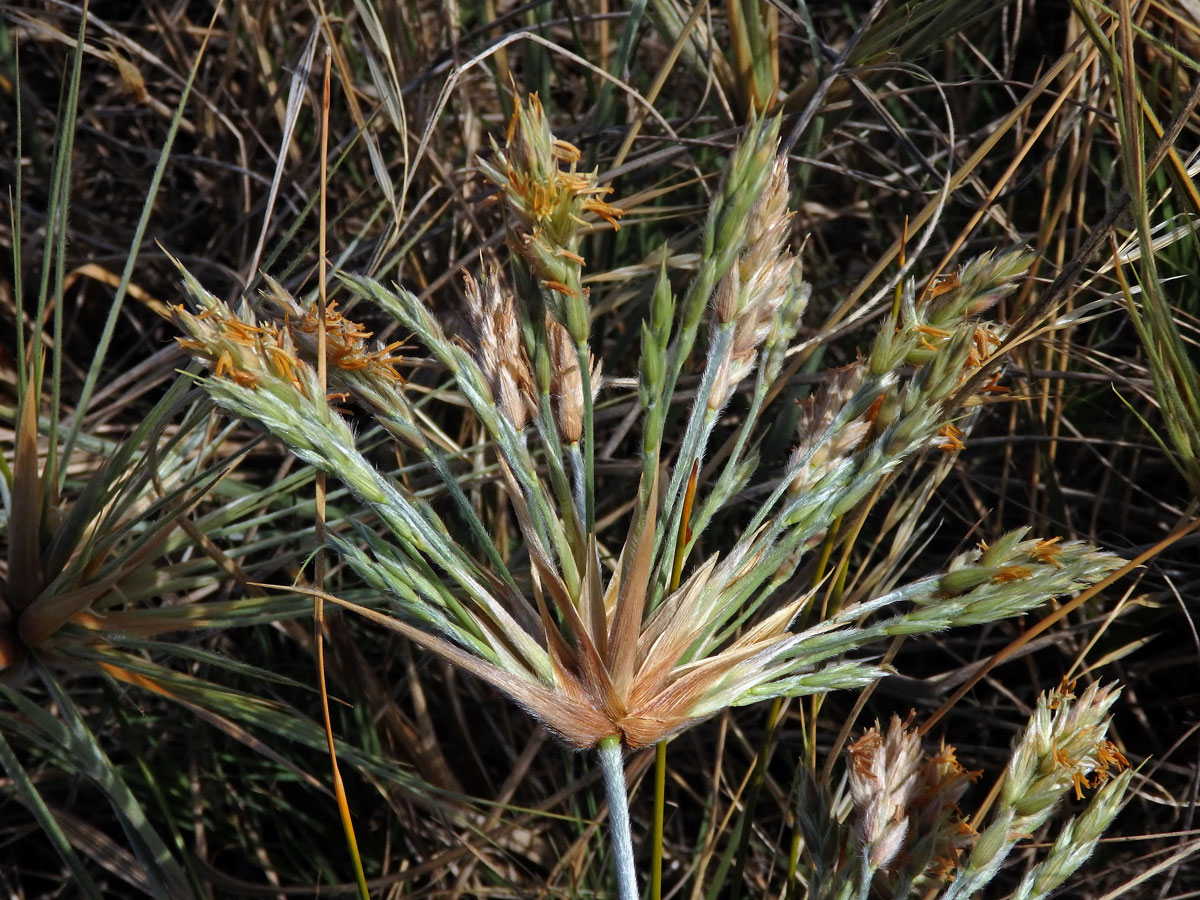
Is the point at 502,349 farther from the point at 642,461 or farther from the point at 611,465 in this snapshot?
the point at 611,465

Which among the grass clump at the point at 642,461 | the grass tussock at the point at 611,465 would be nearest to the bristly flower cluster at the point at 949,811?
the grass tussock at the point at 611,465

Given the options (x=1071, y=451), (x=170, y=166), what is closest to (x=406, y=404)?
(x=1071, y=451)

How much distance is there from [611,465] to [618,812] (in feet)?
2.25

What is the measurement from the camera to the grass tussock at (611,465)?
0.74 m

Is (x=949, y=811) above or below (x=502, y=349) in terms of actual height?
below

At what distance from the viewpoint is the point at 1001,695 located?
4.99 ft

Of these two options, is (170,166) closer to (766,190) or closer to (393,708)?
(393,708)

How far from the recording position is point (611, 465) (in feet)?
4.49

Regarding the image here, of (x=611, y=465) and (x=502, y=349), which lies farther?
(x=611, y=465)

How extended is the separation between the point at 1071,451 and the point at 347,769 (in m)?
1.21

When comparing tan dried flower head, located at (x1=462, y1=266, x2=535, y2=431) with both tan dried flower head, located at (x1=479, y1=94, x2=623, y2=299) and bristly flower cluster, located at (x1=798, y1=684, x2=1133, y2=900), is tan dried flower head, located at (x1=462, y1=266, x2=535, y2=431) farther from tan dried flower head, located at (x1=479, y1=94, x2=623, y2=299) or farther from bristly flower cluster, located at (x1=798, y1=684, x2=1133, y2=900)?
bristly flower cluster, located at (x1=798, y1=684, x2=1133, y2=900)

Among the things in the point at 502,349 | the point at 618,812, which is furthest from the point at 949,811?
the point at 502,349

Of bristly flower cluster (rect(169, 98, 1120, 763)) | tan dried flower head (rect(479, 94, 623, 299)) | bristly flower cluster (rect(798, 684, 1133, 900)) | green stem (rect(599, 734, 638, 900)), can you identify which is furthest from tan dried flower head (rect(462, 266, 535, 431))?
bristly flower cluster (rect(798, 684, 1133, 900))

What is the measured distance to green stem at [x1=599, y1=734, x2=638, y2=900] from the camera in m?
0.73
